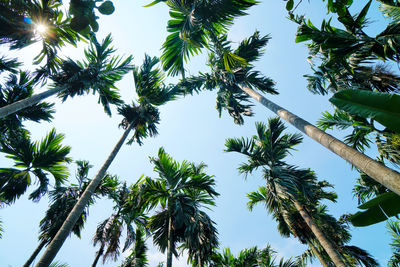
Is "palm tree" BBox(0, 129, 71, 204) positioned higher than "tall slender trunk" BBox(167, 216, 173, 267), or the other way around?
"palm tree" BBox(0, 129, 71, 204)

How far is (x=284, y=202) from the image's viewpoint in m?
6.14

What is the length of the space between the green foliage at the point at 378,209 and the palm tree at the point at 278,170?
130 inches

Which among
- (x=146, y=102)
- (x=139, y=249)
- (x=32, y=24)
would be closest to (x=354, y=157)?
(x=146, y=102)

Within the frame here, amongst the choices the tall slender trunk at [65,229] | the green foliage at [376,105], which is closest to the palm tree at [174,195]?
the tall slender trunk at [65,229]

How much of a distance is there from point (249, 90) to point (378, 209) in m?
5.23

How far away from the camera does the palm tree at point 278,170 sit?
6023 mm

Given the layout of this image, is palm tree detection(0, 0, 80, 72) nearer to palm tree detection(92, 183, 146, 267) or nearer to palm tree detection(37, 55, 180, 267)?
palm tree detection(37, 55, 180, 267)

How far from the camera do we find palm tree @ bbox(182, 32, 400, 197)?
2.07 m

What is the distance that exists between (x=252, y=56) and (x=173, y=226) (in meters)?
8.06

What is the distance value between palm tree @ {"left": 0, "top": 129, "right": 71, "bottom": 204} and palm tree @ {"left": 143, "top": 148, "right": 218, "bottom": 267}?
3.53m

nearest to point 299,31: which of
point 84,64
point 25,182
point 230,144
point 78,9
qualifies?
point 78,9

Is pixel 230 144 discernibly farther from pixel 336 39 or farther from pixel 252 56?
pixel 336 39

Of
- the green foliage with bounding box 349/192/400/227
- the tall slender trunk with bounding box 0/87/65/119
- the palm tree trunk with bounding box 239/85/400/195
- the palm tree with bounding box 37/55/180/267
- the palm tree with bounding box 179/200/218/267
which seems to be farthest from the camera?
the palm tree with bounding box 37/55/180/267

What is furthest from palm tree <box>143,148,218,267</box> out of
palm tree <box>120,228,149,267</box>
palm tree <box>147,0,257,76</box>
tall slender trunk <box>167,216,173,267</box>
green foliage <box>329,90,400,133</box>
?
green foliage <box>329,90,400,133</box>
